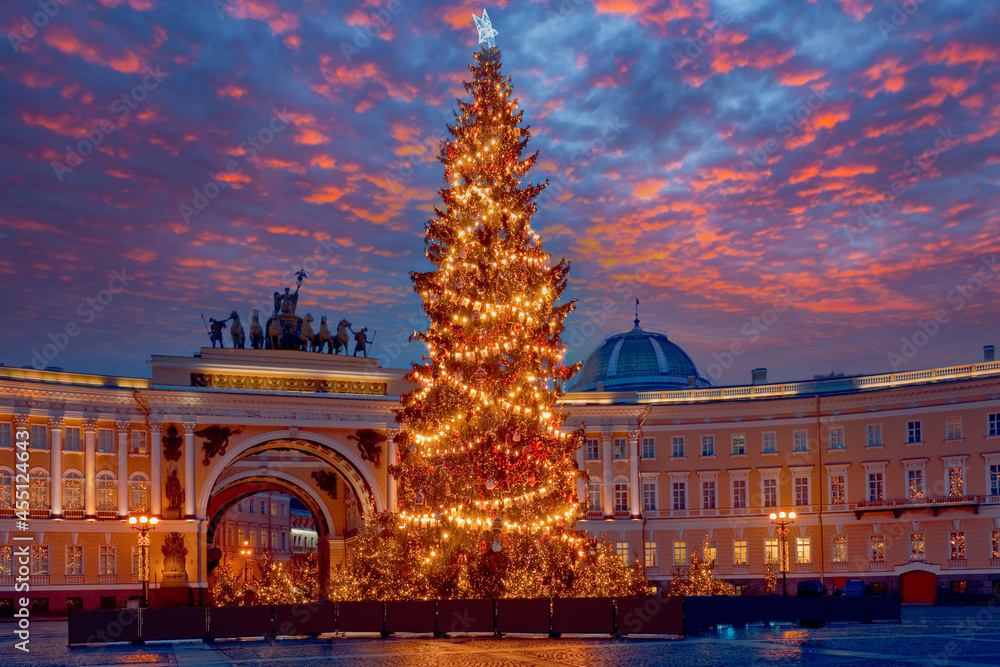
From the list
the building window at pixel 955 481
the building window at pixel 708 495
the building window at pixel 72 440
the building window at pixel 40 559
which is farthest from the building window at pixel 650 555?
the building window at pixel 40 559

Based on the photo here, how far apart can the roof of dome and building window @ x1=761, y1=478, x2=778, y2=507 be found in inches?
838

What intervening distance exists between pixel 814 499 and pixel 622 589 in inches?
1354

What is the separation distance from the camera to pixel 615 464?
228 feet

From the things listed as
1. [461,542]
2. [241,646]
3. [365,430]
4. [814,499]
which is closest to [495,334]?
[461,542]

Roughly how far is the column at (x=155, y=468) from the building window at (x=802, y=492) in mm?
36309

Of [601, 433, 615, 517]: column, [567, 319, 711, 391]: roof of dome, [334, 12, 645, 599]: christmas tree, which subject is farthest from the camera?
[567, 319, 711, 391]: roof of dome

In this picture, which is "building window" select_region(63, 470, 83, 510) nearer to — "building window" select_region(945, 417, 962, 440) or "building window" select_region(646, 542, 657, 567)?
"building window" select_region(646, 542, 657, 567)

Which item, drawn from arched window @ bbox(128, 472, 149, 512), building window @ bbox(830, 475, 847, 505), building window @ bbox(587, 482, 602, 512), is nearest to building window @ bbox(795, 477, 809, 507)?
building window @ bbox(830, 475, 847, 505)

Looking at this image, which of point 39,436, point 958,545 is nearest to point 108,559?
point 39,436

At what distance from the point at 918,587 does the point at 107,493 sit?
146 feet

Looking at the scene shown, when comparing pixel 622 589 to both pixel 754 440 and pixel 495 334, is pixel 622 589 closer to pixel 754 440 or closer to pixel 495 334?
pixel 495 334

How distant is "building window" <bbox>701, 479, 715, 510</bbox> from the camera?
68.2m

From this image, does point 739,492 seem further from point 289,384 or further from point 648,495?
point 289,384

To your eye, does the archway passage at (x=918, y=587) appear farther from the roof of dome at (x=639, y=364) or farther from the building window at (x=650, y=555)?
the roof of dome at (x=639, y=364)
